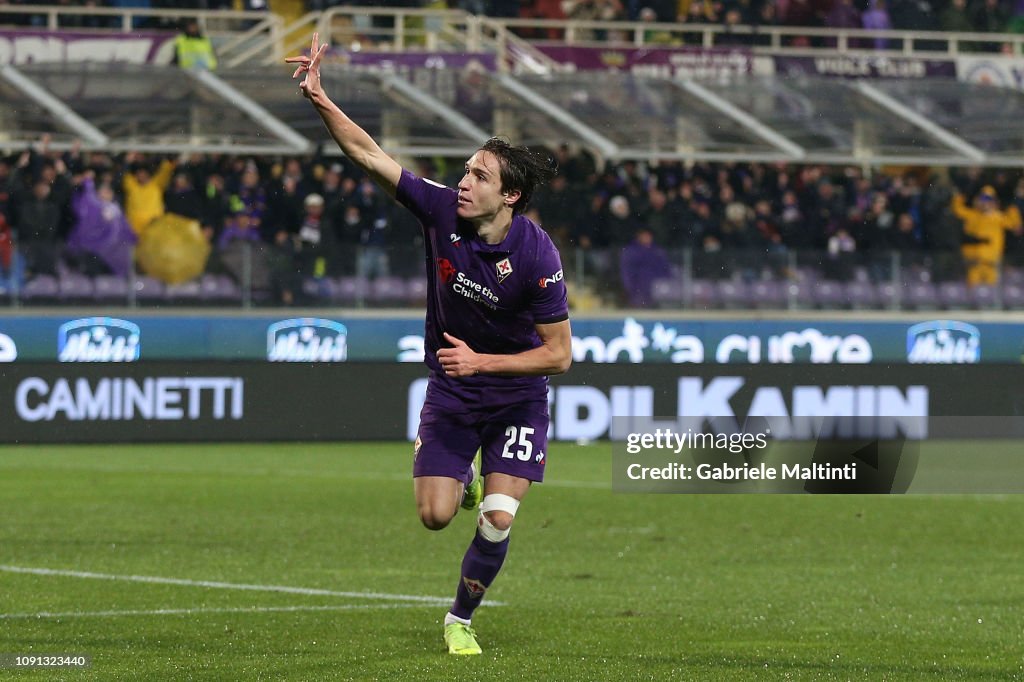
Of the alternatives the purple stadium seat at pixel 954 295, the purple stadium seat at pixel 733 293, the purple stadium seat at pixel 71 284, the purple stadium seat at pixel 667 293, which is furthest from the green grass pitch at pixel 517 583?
the purple stadium seat at pixel 954 295

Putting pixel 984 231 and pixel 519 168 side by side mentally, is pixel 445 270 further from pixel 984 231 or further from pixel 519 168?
pixel 984 231

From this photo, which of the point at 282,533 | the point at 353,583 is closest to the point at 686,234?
the point at 282,533

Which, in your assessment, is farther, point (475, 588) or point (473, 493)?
point (473, 493)

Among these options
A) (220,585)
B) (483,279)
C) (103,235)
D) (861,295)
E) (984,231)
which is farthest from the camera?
(984,231)

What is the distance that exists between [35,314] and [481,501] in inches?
500

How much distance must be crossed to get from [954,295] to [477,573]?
616 inches

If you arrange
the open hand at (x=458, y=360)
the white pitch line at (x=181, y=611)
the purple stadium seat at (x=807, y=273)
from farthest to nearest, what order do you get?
the purple stadium seat at (x=807, y=273), the white pitch line at (x=181, y=611), the open hand at (x=458, y=360)

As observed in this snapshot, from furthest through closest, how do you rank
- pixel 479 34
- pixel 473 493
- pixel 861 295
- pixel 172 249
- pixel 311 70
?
1. pixel 479 34
2. pixel 861 295
3. pixel 172 249
4. pixel 473 493
5. pixel 311 70

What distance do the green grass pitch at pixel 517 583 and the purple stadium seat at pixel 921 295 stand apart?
6354mm

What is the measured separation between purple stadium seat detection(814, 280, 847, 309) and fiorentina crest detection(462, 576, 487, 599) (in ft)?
49.0

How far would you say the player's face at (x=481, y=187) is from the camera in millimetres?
7305

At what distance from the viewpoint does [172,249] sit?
2008 centimetres

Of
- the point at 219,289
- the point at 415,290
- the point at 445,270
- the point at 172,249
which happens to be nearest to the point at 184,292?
the point at 219,289

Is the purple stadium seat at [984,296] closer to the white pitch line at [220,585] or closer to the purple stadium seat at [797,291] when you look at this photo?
the purple stadium seat at [797,291]
